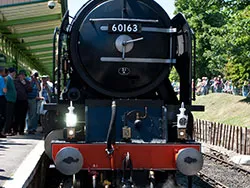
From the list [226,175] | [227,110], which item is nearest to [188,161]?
[226,175]

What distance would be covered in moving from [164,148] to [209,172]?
4.57 metres

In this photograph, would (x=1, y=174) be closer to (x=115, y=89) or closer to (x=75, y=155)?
(x=75, y=155)

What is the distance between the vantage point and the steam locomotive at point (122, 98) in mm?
6188

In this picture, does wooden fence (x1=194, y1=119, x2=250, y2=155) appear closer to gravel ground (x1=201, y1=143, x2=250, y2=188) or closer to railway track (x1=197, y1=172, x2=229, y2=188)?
gravel ground (x1=201, y1=143, x2=250, y2=188)

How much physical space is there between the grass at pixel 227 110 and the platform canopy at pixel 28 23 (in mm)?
8638

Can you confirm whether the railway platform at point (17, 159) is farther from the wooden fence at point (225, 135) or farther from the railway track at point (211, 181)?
the wooden fence at point (225, 135)

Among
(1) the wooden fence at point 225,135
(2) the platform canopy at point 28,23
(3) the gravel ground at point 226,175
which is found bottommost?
(3) the gravel ground at point 226,175

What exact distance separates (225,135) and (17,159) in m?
9.18

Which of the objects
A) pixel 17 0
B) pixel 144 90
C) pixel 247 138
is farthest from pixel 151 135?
pixel 17 0

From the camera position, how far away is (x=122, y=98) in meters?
7.08

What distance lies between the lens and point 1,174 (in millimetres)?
6430

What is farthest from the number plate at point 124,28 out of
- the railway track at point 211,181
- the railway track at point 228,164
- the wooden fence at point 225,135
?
the wooden fence at point 225,135

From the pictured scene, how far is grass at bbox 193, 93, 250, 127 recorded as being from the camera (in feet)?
65.9

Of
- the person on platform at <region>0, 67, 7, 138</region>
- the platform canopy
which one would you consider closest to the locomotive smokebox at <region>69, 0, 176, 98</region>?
the person on platform at <region>0, 67, 7, 138</region>
